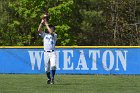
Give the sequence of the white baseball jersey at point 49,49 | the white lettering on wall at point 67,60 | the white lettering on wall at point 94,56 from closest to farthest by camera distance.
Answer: the white baseball jersey at point 49,49
the white lettering on wall at point 94,56
the white lettering on wall at point 67,60

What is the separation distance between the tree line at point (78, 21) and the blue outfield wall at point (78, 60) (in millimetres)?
24241

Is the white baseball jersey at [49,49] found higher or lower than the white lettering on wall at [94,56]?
higher

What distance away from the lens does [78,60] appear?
24219 millimetres

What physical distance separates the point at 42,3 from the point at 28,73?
85.6 feet

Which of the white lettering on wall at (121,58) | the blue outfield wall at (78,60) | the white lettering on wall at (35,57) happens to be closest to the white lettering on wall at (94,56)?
the blue outfield wall at (78,60)

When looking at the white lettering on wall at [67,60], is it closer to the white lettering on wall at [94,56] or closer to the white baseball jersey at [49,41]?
the white lettering on wall at [94,56]

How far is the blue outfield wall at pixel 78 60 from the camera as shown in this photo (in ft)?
78.4

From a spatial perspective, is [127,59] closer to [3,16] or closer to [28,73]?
[28,73]

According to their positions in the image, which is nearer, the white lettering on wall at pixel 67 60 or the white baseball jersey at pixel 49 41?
the white baseball jersey at pixel 49 41

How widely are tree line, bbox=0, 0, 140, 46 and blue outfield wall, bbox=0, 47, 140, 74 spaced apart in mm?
24241

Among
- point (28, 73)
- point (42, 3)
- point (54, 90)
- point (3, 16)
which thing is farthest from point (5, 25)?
point (54, 90)

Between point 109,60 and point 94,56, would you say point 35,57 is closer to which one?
point 94,56

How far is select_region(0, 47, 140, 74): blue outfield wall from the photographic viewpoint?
23891 millimetres

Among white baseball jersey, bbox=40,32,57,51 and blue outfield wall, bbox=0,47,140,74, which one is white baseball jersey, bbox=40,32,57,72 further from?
blue outfield wall, bbox=0,47,140,74
